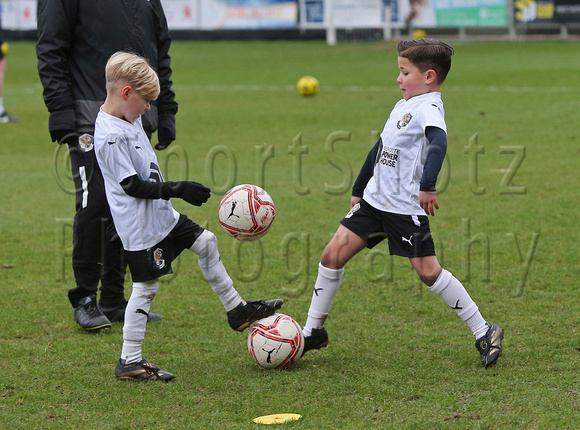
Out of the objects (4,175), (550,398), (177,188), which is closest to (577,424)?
(550,398)

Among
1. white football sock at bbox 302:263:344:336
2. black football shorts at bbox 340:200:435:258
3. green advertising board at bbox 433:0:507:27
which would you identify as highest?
green advertising board at bbox 433:0:507:27

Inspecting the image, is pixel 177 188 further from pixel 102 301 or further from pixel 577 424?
pixel 577 424

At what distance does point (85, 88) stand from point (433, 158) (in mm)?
2347

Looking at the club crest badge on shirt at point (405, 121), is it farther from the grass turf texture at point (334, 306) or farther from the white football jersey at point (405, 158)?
the grass turf texture at point (334, 306)

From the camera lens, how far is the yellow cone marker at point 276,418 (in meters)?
3.62

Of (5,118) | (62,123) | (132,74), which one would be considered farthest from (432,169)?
(5,118)

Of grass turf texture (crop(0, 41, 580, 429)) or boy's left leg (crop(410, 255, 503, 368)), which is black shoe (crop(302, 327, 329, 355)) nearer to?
grass turf texture (crop(0, 41, 580, 429))

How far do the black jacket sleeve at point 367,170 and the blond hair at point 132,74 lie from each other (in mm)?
1268

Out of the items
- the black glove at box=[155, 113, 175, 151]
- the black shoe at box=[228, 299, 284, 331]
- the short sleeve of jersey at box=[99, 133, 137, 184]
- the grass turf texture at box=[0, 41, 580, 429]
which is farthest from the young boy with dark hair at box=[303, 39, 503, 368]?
the black glove at box=[155, 113, 175, 151]

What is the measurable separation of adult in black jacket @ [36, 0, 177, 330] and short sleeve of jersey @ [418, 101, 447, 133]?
1.88 meters

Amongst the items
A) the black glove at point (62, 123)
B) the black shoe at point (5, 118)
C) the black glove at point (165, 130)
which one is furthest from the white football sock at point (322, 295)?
the black shoe at point (5, 118)

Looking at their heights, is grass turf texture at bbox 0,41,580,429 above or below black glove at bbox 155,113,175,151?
below

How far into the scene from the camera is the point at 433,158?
161 inches

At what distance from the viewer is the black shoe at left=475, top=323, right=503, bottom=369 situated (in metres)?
4.22
